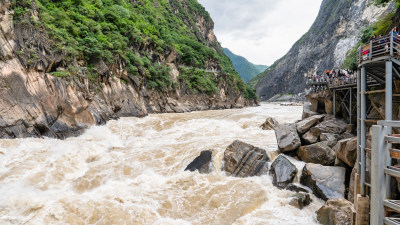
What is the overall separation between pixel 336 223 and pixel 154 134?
1445cm

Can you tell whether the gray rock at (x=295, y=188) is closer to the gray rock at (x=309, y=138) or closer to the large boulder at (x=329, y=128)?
the gray rock at (x=309, y=138)

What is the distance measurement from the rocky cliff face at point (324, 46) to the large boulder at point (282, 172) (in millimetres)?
83858

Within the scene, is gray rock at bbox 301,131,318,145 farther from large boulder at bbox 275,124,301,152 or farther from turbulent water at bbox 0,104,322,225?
turbulent water at bbox 0,104,322,225

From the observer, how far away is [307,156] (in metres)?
10.6

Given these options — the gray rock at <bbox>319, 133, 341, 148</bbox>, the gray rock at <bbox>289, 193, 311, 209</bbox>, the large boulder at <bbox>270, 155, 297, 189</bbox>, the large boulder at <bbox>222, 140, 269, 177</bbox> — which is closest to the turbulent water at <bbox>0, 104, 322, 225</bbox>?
the gray rock at <bbox>289, 193, 311, 209</bbox>

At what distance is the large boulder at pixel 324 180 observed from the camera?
7.87 m

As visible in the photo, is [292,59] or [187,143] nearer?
[187,143]

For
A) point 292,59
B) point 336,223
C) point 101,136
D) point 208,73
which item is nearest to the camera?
point 336,223

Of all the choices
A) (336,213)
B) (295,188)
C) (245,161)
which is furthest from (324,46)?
(336,213)

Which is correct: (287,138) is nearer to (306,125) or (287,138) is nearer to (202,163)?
(306,125)

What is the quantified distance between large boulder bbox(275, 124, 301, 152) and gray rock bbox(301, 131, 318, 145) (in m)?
0.56

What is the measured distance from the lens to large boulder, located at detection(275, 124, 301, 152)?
11.5 metres

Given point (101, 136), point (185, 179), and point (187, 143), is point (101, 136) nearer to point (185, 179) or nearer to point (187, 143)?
point (187, 143)

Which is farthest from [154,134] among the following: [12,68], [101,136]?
[12,68]
